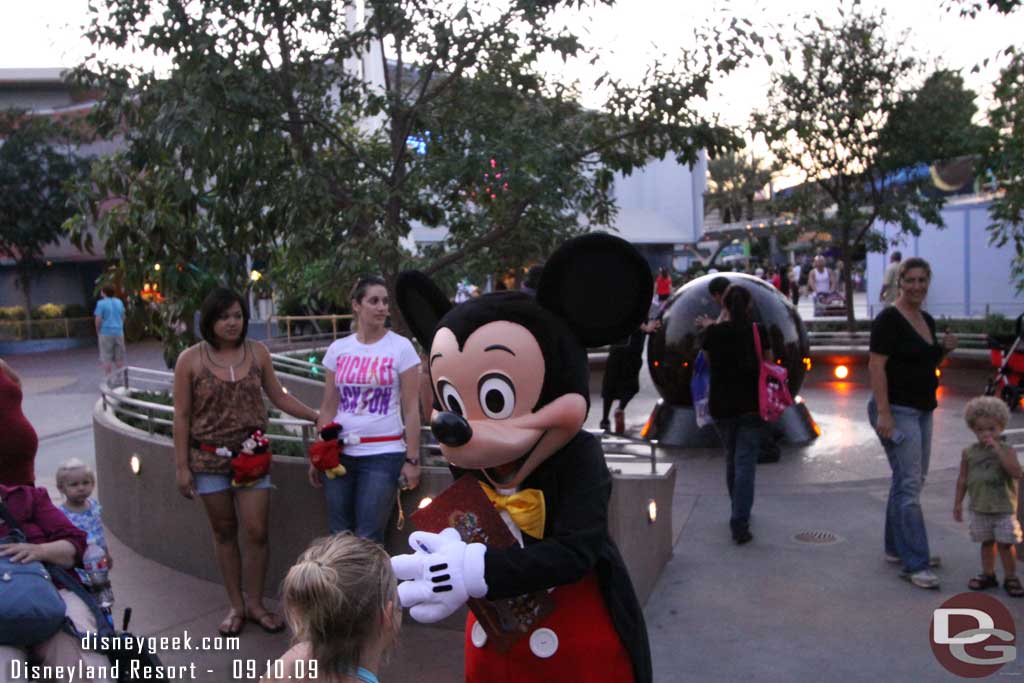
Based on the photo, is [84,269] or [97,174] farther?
[84,269]

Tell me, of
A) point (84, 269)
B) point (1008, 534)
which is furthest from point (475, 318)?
point (84, 269)

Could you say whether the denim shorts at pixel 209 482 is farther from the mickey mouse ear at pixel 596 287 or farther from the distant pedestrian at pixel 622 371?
the distant pedestrian at pixel 622 371

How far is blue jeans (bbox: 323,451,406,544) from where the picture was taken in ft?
15.7

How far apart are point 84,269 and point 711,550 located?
3234 centimetres

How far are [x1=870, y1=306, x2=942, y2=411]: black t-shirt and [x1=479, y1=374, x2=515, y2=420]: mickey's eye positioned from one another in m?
3.11

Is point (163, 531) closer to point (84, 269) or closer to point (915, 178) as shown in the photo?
point (915, 178)

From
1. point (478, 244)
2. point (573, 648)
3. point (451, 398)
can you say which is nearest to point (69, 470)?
point (451, 398)

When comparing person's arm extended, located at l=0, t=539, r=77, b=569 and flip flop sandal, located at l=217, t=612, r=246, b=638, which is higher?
person's arm extended, located at l=0, t=539, r=77, b=569

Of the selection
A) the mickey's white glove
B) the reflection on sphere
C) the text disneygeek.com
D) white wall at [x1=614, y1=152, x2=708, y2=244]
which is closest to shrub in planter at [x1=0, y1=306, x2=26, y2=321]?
white wall at [x1=614, y1=152, x2=708, y2=244]

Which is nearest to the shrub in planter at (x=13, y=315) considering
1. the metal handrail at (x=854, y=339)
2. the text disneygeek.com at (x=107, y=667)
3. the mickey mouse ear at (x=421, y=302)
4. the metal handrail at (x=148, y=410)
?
the metal handrail at (x=148, y=410)

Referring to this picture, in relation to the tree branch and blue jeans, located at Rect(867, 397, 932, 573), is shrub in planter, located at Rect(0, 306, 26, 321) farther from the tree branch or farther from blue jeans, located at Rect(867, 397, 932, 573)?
blue jeans, located at Rect(867, 397, 932, 573)

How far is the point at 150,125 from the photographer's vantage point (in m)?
5.98

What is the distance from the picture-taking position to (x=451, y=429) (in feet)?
→ 8.96

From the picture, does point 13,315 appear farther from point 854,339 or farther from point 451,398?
point 451,398
